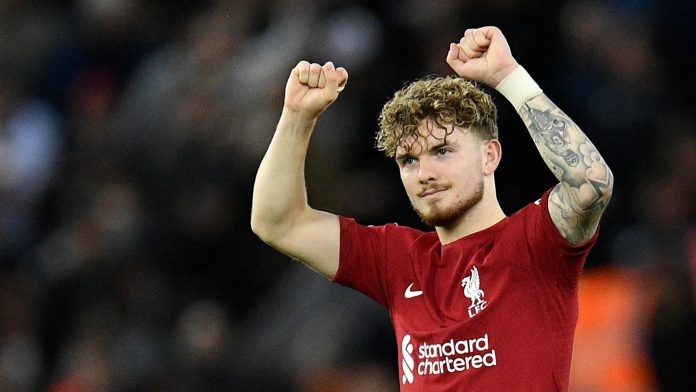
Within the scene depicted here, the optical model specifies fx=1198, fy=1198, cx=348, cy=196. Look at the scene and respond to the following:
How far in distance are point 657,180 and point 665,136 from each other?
216 millimetres

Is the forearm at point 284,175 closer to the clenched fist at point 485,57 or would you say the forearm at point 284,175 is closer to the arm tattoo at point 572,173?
the clenched fist at point 485,57

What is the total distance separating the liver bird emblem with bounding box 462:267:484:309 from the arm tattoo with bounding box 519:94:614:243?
27 centimetres

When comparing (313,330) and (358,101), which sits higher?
(358,101)

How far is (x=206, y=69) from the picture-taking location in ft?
21.9

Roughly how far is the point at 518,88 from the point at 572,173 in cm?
29

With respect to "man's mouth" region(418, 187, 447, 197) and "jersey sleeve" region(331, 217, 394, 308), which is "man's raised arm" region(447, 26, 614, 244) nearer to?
"man's mouth" region(418, 187, 447, 197)

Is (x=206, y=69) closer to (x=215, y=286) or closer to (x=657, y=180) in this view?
(x=215, y=286)

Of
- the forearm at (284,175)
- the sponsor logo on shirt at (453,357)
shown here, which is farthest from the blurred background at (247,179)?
the forearm at (284,175)

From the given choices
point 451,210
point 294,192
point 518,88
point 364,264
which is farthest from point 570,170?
point 294,192

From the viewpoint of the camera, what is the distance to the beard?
10.6 feet

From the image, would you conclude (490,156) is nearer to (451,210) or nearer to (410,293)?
(451,210)

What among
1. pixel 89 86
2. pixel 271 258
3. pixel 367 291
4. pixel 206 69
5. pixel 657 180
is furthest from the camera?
pixel 89 86

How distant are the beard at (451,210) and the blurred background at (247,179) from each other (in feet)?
5.37

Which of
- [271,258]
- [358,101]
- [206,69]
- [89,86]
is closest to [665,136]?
[358,101]
